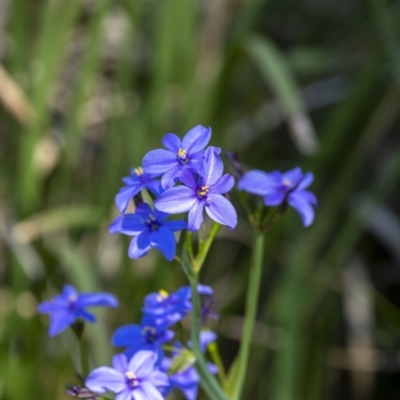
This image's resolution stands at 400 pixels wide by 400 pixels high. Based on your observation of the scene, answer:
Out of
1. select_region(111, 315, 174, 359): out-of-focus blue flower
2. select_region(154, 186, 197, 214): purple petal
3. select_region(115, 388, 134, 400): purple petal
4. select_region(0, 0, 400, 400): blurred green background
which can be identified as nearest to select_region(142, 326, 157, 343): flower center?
select_region(111, 315, 174, 359): out-of-focus blue flower

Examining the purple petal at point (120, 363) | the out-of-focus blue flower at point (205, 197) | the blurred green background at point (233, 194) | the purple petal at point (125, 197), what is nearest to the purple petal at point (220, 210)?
the out-of-focus blue flower at point (205, 197)

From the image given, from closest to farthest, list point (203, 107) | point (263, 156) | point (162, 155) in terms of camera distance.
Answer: point (162, 155)
point (203, 107)
point (263, 156)

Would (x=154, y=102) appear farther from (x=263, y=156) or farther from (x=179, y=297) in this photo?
(x=179, y=297)

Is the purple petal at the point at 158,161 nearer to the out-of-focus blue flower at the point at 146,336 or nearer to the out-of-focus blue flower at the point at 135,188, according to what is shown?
the out-of-focus blue flower at the point at 135,188

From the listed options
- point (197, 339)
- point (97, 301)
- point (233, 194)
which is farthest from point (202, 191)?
point (233, 194)

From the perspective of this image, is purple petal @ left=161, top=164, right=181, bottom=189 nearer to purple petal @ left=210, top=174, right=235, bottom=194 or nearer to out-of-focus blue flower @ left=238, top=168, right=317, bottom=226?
purple petal @ left=210, top=174, right=235, bottom=194

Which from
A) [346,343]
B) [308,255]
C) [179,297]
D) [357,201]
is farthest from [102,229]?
[179,297]

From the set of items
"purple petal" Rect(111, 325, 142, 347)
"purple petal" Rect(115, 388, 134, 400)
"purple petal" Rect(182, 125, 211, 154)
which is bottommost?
"purple petal" Rect(115, 388, 134, 400)

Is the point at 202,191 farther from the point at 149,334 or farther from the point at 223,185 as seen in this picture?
the point at 149,334
